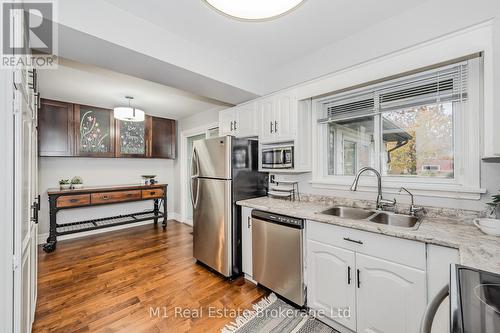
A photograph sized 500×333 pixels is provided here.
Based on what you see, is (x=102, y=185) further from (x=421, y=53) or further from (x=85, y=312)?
(x=421, y=53)

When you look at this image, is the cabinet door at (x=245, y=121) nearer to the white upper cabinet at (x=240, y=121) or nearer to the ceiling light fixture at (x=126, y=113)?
the white upper cabinet at (x=240, y=121)

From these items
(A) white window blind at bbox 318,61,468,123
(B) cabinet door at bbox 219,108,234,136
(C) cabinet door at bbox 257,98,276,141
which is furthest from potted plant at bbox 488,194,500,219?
(B) cabinet door at bbox 219,108,234,136

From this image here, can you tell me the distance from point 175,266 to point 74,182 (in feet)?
8.46

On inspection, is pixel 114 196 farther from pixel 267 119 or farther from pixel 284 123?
pixel 284 123

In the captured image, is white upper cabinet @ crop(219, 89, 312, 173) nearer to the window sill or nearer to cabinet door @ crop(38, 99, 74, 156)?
the window sill

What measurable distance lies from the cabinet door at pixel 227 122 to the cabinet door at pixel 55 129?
2668 millimetres

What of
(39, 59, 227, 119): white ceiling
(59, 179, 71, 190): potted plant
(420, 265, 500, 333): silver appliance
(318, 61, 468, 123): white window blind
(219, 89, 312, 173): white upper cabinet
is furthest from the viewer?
(59, 179, 71, 190): potted plant

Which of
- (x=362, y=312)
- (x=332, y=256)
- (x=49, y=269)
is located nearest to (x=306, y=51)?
(x=332, y=256)

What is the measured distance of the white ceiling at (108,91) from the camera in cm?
256

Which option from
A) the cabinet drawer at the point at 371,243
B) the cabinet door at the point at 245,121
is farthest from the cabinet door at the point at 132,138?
the cabinet drawer at the point at 371,243

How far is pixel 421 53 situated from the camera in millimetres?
1637

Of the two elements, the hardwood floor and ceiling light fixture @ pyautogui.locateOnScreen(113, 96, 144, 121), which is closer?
the hardwood floor

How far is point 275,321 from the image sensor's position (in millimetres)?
1820

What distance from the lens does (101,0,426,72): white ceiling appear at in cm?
162
